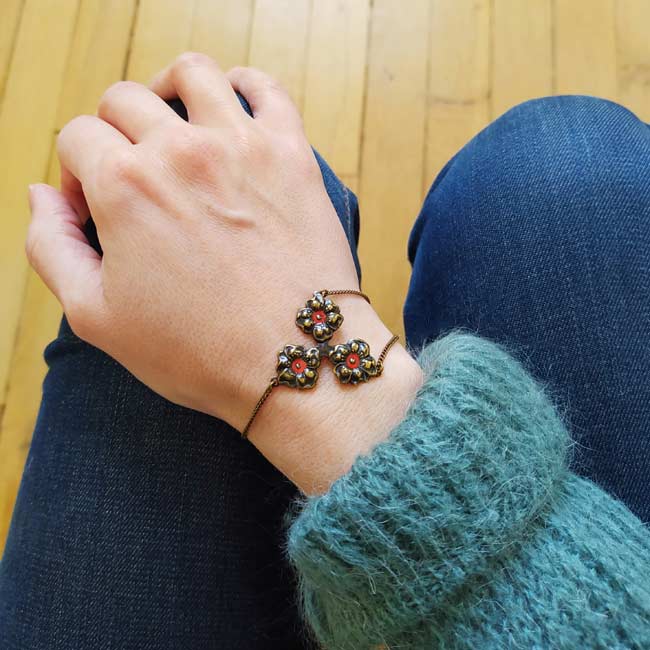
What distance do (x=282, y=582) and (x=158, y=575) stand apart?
0.14m

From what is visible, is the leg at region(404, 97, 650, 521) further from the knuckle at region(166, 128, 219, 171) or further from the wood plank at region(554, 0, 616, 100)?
the wood plank at region(554, 0, 616, 100)

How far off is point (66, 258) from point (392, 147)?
37.7 inches

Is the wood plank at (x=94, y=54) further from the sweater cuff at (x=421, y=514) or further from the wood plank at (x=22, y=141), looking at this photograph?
the sweater cuff at (x=421, y=514)

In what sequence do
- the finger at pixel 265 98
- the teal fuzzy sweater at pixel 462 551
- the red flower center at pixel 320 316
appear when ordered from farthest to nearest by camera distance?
the finger at pixel 265 98 → the red flower center at pixel 320 316 → the teal fuzzy sweater at pixel 462 551

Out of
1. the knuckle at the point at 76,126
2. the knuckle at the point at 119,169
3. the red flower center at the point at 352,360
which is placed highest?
the knuckle at the point at 76,126

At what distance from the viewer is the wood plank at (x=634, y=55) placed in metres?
1.40

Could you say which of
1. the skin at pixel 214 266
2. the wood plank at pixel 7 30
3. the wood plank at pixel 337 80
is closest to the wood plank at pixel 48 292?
the wood plank at pixel 7 30

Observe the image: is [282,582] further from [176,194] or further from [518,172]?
[518,172]

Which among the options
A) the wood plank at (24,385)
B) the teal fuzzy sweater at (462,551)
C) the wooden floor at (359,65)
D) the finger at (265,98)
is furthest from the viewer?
the wooden floor at (359,65)

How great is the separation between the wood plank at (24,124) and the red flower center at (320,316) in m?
0.99

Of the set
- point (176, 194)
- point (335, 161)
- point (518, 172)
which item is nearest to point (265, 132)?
point (176, 194)

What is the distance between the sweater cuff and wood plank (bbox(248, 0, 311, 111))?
1138 millimetres

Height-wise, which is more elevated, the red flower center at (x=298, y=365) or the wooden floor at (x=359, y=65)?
the wooden floor at (x=359, y=65)

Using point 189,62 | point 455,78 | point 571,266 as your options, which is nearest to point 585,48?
point 455,78
